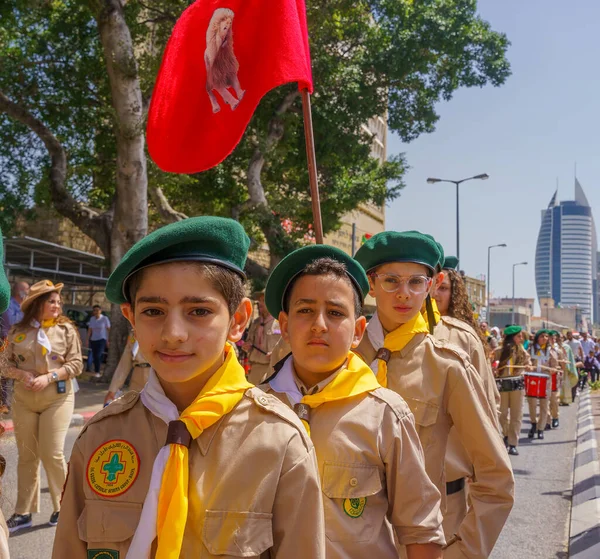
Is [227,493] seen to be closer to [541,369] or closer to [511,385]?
[511,385]

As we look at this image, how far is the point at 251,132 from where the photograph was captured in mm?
18812

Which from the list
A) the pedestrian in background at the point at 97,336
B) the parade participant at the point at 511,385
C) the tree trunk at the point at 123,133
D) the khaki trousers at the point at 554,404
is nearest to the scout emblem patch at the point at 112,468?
the parade participant at the point at 511,385

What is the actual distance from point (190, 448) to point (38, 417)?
15.4ft

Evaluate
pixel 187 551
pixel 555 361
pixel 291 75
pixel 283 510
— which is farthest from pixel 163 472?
pixel 555 361

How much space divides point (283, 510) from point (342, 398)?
0.66 metres

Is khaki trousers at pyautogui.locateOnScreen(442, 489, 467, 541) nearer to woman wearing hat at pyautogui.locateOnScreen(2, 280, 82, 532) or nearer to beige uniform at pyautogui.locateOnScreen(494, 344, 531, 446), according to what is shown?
woman wearing hat at pyautogui.locateOnScreen(2, 280, 82, 532)

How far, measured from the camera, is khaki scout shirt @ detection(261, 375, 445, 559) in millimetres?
2291

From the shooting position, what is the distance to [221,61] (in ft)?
13.9

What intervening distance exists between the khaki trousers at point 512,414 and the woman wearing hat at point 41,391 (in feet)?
22.6

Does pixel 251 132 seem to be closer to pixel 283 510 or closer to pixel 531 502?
pixel 531 502

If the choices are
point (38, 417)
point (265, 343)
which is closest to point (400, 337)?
point (38, 417)

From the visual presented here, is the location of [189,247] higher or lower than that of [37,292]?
lower

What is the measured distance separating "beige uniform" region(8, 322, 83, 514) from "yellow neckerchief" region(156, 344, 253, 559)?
4.39 meters

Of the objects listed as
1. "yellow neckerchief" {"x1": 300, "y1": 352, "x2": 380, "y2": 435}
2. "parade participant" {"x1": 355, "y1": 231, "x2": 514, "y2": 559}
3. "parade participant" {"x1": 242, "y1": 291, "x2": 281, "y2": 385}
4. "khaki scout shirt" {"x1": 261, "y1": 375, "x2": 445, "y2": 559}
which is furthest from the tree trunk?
"khaki scout shirt" {"x1": 261, "y1": 375, "x2": 445, "y2": 559}
